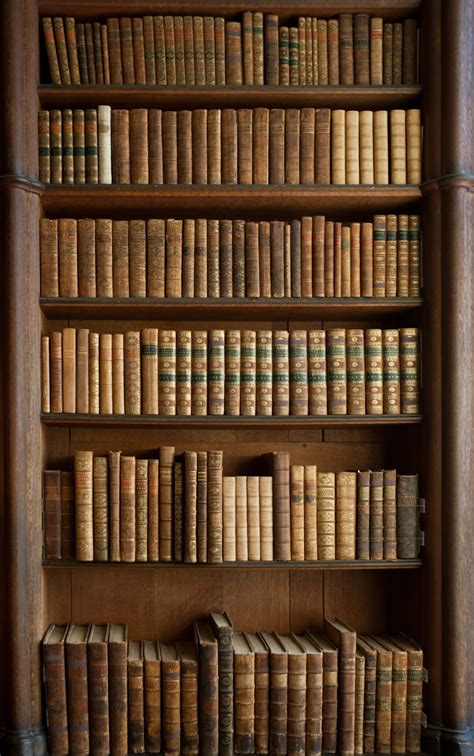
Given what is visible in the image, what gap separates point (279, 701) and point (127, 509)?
0.78 meters

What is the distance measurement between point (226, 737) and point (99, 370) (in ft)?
4.08

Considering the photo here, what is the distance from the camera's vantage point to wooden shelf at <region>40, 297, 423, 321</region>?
8.38ft

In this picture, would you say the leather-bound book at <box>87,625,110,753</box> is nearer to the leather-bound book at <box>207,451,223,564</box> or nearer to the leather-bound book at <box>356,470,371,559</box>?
the leather-bound book at <box>207,451,223,564</box>

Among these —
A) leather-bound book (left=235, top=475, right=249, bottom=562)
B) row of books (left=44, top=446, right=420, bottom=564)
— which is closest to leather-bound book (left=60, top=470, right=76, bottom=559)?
row of books (left=44, top=446, right=420, bottom=564)

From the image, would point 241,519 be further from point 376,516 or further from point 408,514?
point 408,514

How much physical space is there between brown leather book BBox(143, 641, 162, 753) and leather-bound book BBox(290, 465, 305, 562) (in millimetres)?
567

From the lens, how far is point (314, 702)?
8.23 feet

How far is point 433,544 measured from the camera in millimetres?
2537

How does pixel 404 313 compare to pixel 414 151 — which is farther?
pixel 404 313

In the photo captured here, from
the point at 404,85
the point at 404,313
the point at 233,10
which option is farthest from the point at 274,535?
the point at 233,10

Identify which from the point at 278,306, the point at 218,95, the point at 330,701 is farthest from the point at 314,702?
the point at 218,95

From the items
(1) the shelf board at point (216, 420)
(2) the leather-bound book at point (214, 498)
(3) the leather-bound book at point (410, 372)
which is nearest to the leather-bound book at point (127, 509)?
(1) the shelf board at point (216, 420)

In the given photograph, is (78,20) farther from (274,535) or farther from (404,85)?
(274,535)

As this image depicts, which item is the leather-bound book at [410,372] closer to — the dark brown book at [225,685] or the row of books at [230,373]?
the row of books at [230,373]
